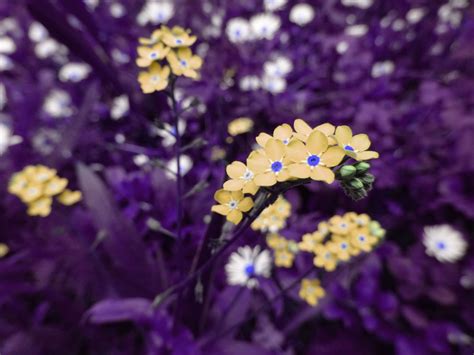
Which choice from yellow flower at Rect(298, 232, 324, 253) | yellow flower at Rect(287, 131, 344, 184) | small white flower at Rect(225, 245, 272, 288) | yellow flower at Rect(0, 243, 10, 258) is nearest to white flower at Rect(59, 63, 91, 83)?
yellow flower at Rect(0, 243, 10, 258)

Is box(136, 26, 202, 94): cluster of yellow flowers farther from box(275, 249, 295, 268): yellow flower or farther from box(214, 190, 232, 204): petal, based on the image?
box(275, 249, 295, 268): yellow flower


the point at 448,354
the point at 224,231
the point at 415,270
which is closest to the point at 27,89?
the point at 224,231

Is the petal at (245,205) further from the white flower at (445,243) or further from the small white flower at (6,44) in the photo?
the small white flower at (6,44)

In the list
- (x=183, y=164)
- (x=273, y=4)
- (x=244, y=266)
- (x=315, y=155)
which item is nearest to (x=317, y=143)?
(x=315, y=155)

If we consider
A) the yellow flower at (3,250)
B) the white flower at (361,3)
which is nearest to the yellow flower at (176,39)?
the yellow flower at (3,250)

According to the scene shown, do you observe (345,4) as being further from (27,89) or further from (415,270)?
(27,89)

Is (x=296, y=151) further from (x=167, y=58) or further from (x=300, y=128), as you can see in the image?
(x=167, y=58)
